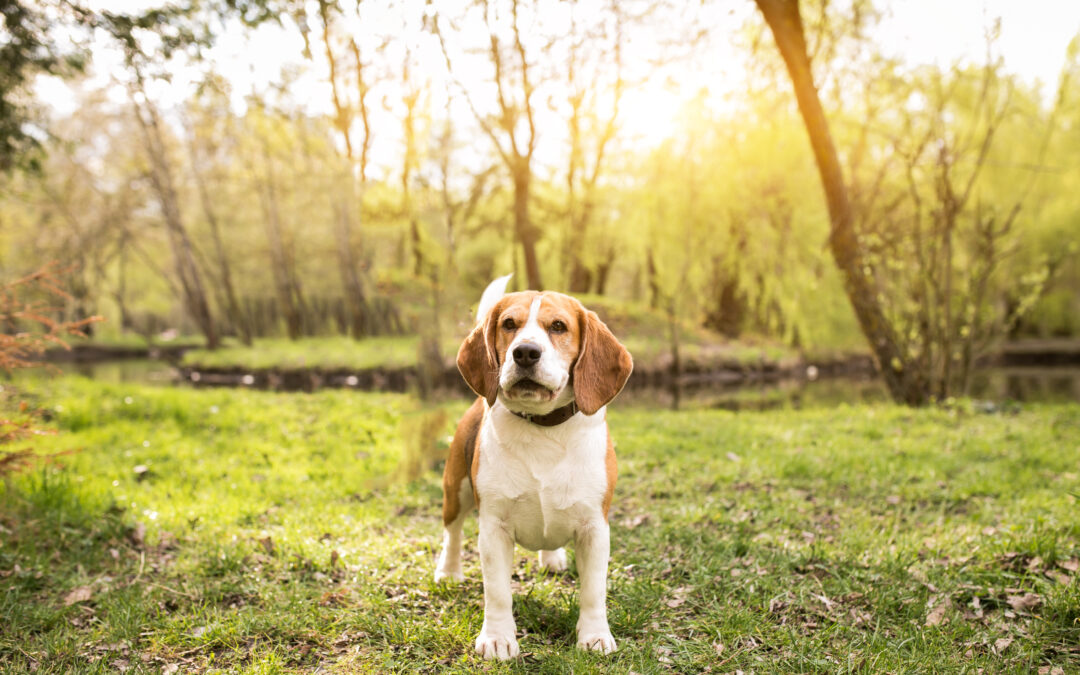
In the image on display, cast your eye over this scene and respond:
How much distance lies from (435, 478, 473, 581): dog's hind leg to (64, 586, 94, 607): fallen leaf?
79.4 inches

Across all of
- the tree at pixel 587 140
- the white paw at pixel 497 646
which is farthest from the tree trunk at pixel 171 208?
the white paw at pixel 497 646

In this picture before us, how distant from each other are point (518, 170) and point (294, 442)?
9616 mm

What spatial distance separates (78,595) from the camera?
3803 millimetres

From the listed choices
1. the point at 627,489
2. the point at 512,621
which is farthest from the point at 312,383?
the point at 512,621

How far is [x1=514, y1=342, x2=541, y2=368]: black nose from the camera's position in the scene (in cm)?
277

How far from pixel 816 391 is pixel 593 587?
15206mm

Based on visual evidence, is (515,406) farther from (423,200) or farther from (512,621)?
(423,200)

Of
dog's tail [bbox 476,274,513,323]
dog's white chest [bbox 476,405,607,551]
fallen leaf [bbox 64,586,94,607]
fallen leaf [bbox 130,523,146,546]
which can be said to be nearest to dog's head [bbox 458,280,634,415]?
dog's white chest [bbox 476,405,607,551]

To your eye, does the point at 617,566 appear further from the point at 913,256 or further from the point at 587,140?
the point at 587,140

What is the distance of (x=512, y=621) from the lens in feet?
10.3

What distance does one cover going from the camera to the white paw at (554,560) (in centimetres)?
411

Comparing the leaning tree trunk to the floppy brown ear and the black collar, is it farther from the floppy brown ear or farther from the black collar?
the black collar

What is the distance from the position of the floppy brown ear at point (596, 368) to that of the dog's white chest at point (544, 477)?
0.14 metres

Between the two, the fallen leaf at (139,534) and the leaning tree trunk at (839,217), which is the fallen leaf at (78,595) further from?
the leaning tree trunk at (839,217)
